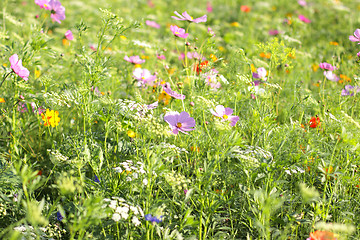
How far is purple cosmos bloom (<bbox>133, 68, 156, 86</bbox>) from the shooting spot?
2.65 metres

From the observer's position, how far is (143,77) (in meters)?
2.68

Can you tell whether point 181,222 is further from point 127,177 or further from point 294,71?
point 294,71

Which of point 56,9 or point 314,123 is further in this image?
point 56,9

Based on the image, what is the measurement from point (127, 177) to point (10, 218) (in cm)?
63

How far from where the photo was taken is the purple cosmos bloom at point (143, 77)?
2650mm

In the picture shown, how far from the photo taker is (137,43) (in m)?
2.88

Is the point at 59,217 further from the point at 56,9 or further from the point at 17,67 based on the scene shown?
the point at 56,9

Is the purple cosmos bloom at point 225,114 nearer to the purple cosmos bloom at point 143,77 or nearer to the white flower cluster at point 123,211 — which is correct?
the white flower cluster at point 123,211

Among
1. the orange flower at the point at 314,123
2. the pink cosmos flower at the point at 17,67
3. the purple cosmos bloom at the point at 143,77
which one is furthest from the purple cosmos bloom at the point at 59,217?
the orange flower at the point at 314,123

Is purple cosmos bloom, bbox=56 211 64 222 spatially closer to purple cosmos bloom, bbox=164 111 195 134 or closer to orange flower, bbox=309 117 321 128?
purple cosmos bloom, bbox=164 111 195 134

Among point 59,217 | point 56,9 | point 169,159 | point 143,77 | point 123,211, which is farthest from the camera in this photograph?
point 143,77

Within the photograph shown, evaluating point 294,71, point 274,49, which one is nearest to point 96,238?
point 274,49

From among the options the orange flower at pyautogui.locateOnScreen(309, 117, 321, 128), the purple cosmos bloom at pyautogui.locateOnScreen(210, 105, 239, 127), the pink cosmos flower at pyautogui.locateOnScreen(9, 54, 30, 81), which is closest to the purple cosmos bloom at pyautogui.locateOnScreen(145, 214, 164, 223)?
the purple cosmos bloom at pyautogui.locateOnScreen(210, 105, 239, 127)

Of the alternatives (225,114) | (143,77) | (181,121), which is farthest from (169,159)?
(143,77)
